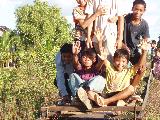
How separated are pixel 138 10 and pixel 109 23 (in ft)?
2.00

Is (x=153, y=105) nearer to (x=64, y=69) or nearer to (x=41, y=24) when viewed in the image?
(x=64, y=69)

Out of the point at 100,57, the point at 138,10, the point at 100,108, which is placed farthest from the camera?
the point at 138,10

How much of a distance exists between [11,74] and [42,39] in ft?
74.2

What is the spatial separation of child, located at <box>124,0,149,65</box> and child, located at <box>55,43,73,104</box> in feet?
3.06

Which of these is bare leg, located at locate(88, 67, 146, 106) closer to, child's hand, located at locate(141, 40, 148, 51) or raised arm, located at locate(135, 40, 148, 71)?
raised arm, located at locate(135, 40, 148, 71)

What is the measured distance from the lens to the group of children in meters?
6.02

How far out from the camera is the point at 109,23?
21.5 feet

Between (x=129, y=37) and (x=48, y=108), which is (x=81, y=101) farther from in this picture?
(x=129, y=37)

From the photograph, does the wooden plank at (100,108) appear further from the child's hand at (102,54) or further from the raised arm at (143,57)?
the raised arm at (143,57)

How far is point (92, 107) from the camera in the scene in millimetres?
5836

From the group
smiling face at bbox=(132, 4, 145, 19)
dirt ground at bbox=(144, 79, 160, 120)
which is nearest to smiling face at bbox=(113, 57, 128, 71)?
smiling face at bbox=(132, 4, 145, 19)

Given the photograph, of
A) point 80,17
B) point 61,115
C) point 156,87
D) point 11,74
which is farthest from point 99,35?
point 11,74

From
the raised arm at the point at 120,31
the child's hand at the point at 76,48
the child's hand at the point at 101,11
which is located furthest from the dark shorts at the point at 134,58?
the child's hand at the point at 76,48

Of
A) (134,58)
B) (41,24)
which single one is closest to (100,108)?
(134,58)
